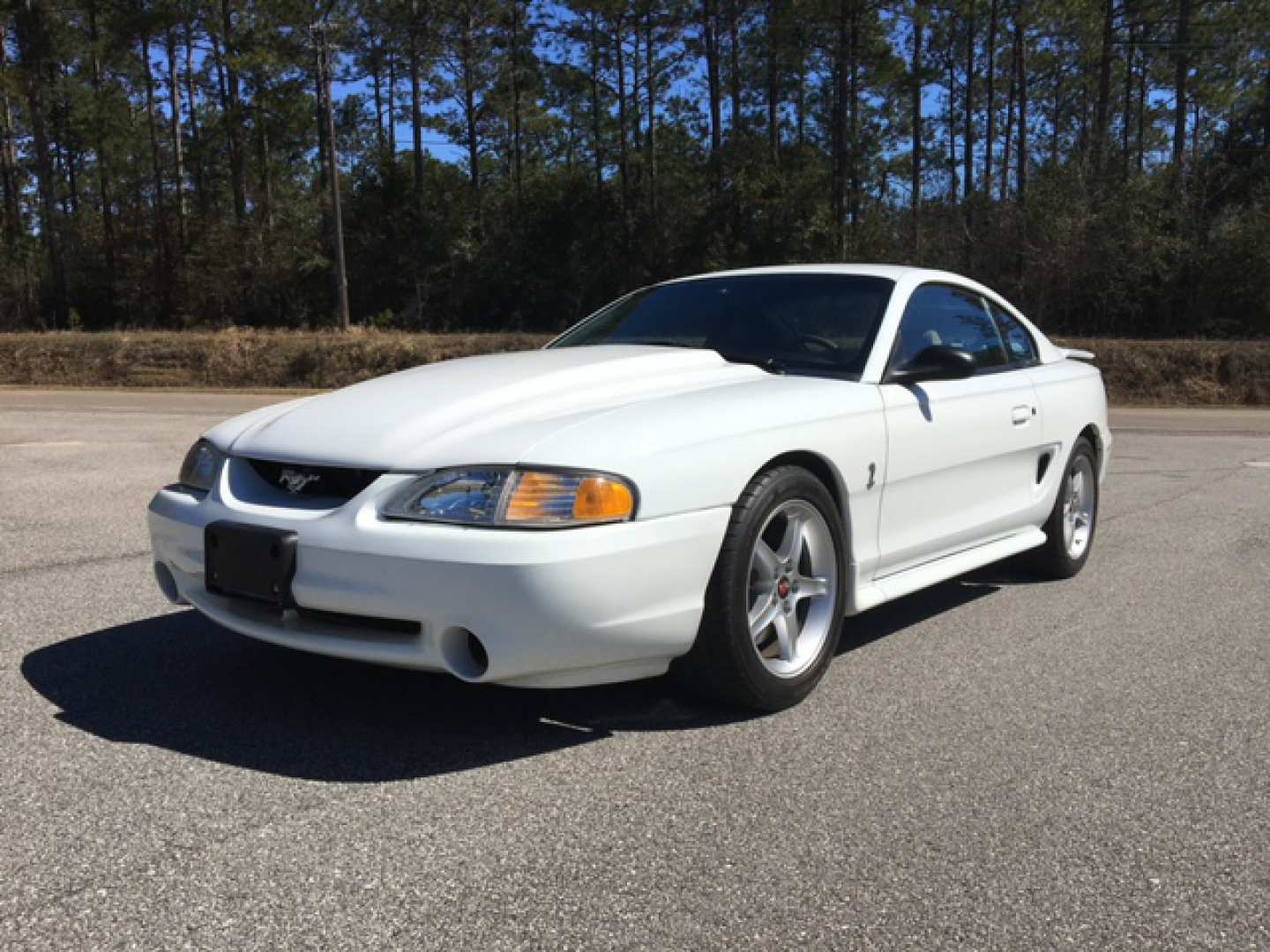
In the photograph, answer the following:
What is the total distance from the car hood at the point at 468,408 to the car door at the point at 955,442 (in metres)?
0.62

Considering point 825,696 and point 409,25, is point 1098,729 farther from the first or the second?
point 409,25

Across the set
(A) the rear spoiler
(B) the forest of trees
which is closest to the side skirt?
(A) the rear spoiler

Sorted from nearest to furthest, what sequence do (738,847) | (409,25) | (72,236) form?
(738,847) < (409,25) < (72,236)

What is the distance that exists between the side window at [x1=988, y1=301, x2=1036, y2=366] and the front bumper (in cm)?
269

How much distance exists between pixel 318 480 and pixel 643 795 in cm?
136

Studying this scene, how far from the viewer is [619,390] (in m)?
3.88

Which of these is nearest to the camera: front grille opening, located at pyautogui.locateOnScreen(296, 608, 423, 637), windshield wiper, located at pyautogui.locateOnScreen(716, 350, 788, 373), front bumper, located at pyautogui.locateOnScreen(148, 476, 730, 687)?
front bumper, located at pyautogui.locateOnScreen(148, 476, 730, 687)

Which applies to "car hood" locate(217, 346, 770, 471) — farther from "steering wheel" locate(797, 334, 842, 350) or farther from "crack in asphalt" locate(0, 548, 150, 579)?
"crack in asphalt" locate(0, 548, 150, 579)

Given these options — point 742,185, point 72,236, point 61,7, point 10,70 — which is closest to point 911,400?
point 742,185

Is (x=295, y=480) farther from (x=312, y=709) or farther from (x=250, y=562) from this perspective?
(x=312, y=709)

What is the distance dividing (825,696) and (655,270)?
43.6m

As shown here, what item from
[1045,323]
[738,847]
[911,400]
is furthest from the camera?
[1045,323]

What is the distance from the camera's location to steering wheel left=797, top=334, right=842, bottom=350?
4441mm

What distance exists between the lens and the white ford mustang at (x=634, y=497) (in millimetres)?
3094
